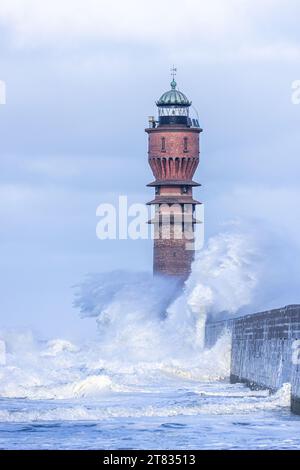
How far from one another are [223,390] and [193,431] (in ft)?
49.0

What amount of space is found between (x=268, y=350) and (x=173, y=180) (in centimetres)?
3388

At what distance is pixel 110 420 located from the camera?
37.2m

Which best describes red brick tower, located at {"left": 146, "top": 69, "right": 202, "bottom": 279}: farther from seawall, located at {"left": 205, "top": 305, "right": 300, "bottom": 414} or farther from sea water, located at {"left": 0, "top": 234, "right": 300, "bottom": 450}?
seawall, located at {"left": 205, "top": 305, "right": 300, "bottom": 414}

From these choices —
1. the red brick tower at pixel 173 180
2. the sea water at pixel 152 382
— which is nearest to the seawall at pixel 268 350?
the sea water at pixel 152 382

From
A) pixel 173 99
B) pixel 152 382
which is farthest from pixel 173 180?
pixel 152 382

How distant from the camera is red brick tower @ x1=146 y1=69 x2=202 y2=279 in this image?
252ft

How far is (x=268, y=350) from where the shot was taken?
45406 mm

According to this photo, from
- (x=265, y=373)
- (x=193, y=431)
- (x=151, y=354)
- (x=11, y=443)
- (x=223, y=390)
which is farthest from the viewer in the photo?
(x=151, y=354)

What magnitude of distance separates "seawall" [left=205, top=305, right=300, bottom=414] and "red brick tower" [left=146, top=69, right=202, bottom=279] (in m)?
16.3

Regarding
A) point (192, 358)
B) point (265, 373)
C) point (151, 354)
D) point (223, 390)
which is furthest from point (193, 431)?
point (151, 354)

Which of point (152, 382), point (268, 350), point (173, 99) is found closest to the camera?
point (268, 350)

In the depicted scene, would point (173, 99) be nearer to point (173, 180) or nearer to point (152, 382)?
point (173, 180)
